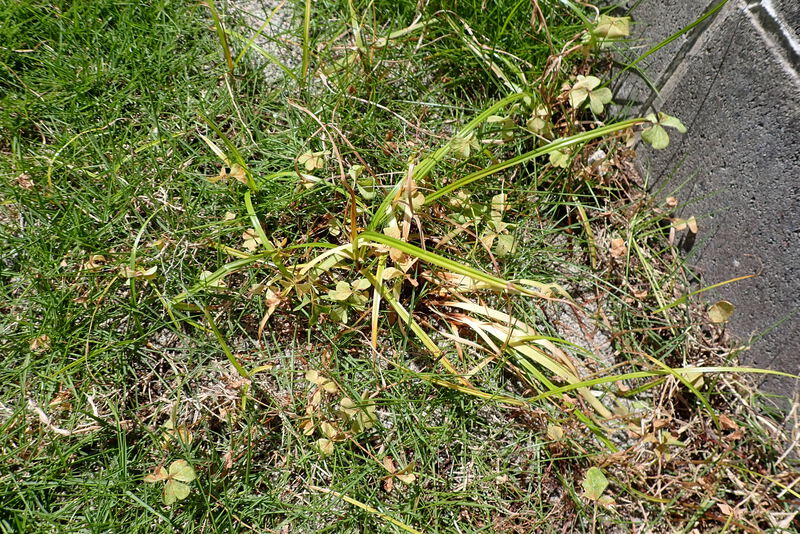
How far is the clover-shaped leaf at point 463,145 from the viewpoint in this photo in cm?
182

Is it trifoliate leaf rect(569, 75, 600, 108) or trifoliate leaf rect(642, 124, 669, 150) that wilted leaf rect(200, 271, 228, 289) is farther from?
trifoliate leaf rect(642, 124, 669, 150)

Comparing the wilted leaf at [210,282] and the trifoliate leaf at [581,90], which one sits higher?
the trifoliate leaf at [581,90]

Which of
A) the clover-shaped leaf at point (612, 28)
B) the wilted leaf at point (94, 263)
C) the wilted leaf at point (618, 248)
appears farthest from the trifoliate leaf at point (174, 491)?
the clover-shaped leaf at point (612, 28)

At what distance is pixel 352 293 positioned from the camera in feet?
5.60

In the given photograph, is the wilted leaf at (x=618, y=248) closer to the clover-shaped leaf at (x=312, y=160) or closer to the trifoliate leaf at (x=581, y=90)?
the trifoliate leaf at (x=581, y=90)

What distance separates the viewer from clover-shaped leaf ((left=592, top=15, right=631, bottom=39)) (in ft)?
6.06

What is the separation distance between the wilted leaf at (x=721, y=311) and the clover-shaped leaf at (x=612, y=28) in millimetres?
877

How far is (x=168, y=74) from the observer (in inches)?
79.5

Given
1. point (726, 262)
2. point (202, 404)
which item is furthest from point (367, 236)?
point (726, 262)

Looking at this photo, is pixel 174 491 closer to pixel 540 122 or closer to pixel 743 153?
pixel 540 122

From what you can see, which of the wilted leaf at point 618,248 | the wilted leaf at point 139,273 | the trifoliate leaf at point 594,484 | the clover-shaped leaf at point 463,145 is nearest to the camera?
the trifoliate leaf at point 594,484

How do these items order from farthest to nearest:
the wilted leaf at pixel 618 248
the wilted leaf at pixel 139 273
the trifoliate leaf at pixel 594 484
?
the wilted leaf at pixel 618 248, the wilted leaf at pixel 139 273, the trifoliate leaf at pixel 594 484

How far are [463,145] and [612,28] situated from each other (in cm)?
60

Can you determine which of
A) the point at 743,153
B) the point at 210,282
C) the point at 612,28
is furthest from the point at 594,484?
the point at 612,28
